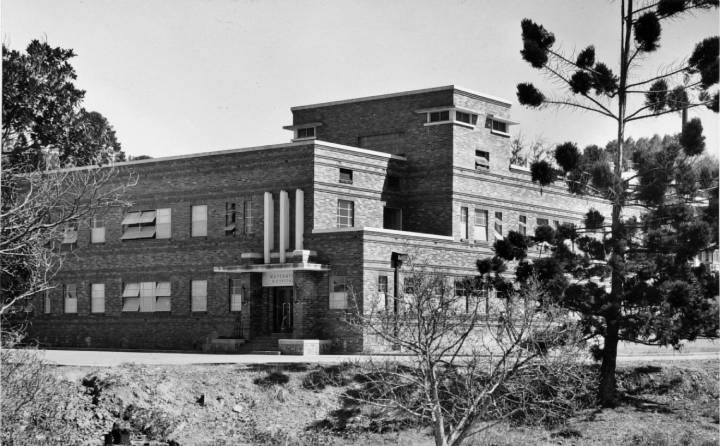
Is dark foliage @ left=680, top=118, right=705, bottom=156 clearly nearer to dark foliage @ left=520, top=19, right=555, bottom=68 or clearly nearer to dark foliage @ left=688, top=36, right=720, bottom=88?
dark foliage @ left=688, top=36, right=720, bottom=88

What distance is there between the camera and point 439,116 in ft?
149

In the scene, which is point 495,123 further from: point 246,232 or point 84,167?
point 84,167

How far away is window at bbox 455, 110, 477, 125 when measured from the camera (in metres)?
45.7

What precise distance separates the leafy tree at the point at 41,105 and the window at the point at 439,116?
14.0 metres

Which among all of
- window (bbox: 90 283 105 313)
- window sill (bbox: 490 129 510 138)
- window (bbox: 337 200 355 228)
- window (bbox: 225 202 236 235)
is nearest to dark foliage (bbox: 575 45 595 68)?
window (bbox: 337 200 355 228)

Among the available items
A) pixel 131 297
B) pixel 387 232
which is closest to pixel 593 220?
pixel 387 232

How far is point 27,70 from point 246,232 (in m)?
10.3

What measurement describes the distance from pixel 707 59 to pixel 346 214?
54.5 ft

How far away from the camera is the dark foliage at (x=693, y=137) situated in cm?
3064

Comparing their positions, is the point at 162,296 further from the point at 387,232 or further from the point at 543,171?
the point at 543,171

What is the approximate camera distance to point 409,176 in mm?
45656

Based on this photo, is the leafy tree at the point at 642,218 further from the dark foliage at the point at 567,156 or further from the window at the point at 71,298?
the window at the point at 71,298

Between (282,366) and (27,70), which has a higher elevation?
(27,70)

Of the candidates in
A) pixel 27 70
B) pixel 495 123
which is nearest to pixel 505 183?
pixel 495 123
